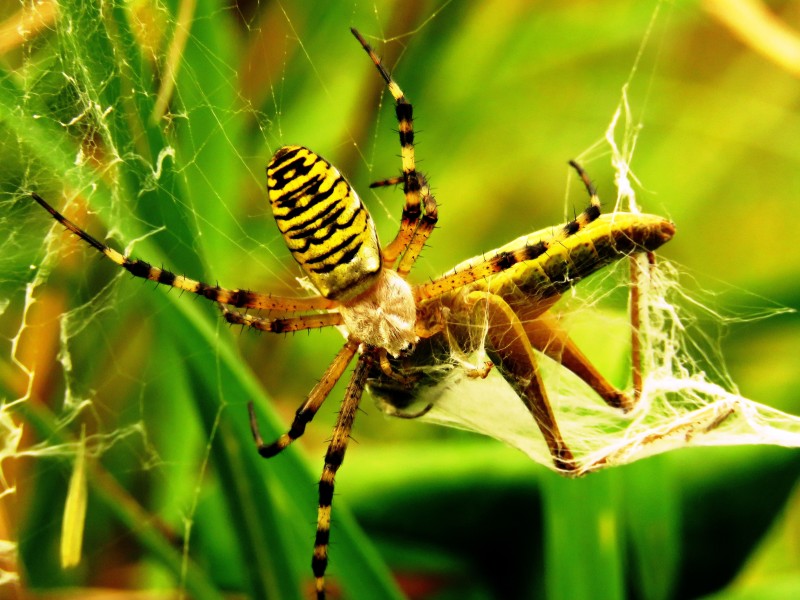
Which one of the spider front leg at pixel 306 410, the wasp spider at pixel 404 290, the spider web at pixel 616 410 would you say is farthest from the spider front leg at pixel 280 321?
the spider web at pixel 616 410

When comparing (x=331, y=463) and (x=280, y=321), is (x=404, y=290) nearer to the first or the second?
(x=280, y=321)

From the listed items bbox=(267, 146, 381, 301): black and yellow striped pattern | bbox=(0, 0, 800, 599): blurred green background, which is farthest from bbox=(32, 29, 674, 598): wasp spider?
bbox=(0, 0, 800, 599): blurred green background

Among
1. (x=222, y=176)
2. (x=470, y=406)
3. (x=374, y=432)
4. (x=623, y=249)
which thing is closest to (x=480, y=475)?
(x=470, y=406)

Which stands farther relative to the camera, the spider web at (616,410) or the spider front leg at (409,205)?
the spider front leg at (409,205)

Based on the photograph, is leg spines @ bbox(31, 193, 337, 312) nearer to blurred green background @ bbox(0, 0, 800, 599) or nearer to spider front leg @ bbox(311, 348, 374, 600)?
blurred green background @ bbox(0, 0, 800, 599)

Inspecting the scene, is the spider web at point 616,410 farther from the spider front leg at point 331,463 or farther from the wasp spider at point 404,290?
the spider front leg at point 331,463

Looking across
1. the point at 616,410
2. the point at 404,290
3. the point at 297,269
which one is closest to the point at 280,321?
the point at 404,290

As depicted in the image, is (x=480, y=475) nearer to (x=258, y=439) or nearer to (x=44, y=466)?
(x=258, y=439)
